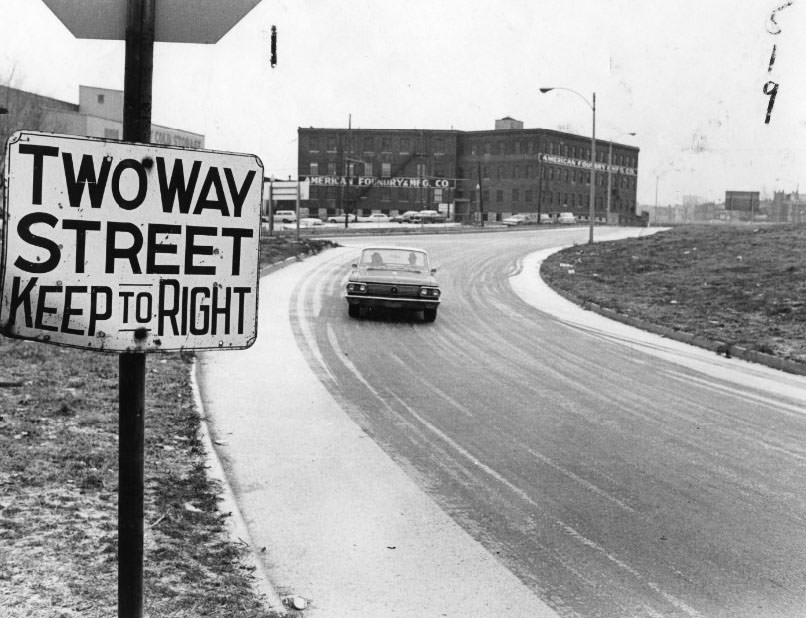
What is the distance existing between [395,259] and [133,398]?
15.5 m

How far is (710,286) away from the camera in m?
21.8

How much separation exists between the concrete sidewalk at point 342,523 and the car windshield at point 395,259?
827 cm

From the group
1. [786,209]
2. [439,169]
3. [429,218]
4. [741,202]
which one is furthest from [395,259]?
[786,209]

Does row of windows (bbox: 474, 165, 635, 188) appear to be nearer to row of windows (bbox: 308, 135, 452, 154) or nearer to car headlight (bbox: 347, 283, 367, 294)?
row of windows (bbox: 308, 135, 452, 154)

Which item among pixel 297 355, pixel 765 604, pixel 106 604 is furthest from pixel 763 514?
pixel 297 355

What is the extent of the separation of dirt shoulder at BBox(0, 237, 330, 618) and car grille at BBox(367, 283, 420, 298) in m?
7.67

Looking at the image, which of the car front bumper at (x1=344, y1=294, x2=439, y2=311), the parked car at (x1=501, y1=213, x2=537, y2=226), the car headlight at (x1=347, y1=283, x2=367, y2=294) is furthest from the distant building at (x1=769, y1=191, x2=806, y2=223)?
the car headlight at (x1=347, y1=283, x2=367, y2=294)

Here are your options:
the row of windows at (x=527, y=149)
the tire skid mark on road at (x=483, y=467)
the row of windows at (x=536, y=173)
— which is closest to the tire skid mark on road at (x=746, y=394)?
the tire skid mark on road at (x=483, y=467)

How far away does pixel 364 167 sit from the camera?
10019 centimetres

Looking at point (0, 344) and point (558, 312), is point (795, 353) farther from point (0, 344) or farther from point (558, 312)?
point (0, 344)

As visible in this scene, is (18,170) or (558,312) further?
(558,312)

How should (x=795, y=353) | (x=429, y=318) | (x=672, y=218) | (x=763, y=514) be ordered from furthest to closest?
(x=672, y=218) < (x=429, y=318) < (x=795, y=353) < (x=763, y=514)

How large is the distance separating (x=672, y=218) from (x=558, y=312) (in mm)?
143575

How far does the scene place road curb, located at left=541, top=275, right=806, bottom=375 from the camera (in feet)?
41.2
